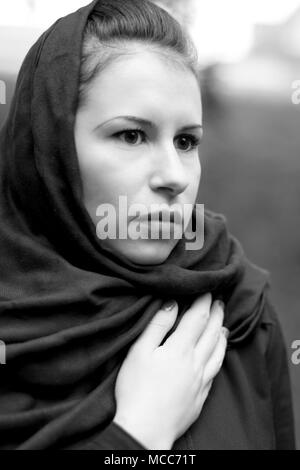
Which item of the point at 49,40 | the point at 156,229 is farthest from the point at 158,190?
the point at 49,40

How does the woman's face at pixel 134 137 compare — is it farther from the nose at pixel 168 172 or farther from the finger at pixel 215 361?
the finger at pixel 215 361

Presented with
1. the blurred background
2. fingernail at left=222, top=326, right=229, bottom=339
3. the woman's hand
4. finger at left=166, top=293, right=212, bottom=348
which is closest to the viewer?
the woman's hand

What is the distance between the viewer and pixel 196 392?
1.09m

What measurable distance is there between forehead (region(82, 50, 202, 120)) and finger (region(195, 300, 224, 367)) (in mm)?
440

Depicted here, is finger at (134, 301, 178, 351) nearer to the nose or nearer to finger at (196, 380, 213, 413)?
finger at (196, 380, 213, 413)

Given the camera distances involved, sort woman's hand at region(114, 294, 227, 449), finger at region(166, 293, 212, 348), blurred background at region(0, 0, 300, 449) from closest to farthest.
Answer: woman's hand at region(114, 294, 227, 449), finger at region(166, 293, 212, 348), blurred background at region(0, 0, 300, 449)

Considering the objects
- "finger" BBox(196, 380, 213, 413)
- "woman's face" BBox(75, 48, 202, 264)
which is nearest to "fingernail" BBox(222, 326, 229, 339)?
"finger" BBox(196, 380, 213, 413)

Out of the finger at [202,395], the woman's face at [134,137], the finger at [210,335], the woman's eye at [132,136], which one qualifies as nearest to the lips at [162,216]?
the woman's face at [134,137]

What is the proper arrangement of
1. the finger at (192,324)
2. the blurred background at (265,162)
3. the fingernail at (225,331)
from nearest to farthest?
the finger at (192,324)
the fingernail at (225,331)
the blurred background at (265,162)

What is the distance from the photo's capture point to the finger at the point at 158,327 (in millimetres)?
1099

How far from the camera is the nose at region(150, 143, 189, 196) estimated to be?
3.46 ft

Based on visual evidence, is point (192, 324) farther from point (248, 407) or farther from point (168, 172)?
point (168, 172)

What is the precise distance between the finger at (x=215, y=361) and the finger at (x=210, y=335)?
0.01 m
